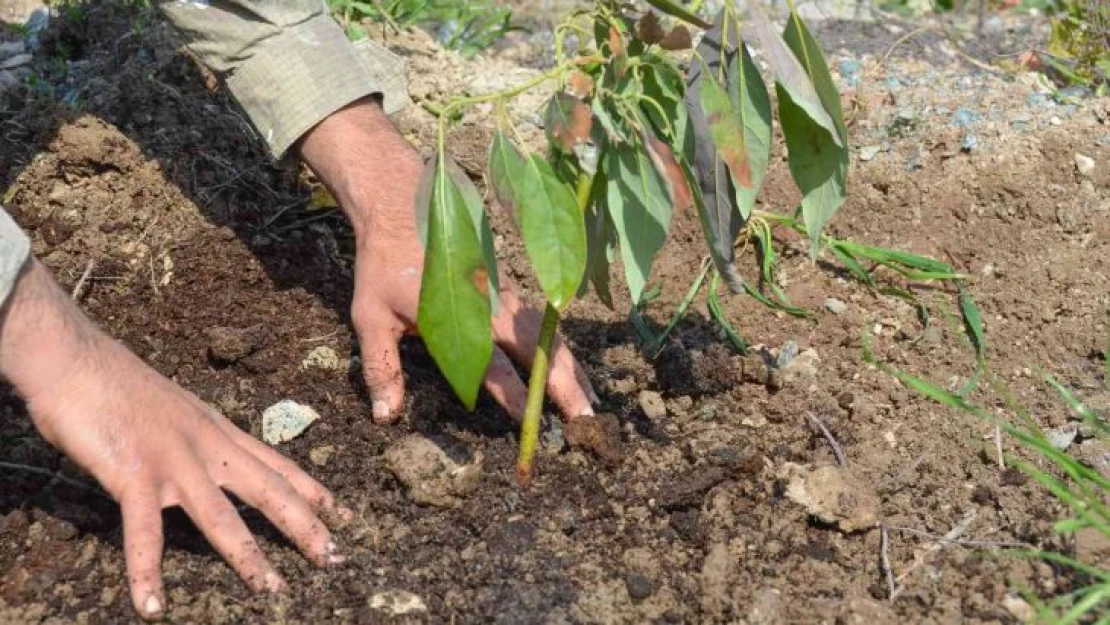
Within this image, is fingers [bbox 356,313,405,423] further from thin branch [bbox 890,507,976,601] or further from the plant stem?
thin branch [bbox 890,507,976,601]

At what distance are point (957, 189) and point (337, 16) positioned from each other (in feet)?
5.00

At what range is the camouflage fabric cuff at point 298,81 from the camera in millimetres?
2414

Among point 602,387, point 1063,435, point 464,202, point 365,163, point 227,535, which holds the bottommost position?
point 1063,435

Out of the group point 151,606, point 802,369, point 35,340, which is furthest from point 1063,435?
point 35,340

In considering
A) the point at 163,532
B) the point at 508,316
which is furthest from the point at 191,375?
the point at 508,316

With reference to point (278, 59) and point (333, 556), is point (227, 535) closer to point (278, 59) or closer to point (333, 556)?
point (333, 556)

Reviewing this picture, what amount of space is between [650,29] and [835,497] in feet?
2.66

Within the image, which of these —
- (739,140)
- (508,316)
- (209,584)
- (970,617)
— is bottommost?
(970,617)

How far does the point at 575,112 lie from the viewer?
166 cm

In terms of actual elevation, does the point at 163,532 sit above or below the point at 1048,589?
above

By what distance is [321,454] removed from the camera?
221 cm

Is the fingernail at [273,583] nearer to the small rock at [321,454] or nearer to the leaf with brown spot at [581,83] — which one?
the small rock at [321,454]

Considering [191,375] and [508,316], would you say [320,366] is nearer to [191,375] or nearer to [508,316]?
[191,375]

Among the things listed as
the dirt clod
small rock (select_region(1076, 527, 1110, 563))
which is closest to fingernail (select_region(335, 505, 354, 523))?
the dirt clod
